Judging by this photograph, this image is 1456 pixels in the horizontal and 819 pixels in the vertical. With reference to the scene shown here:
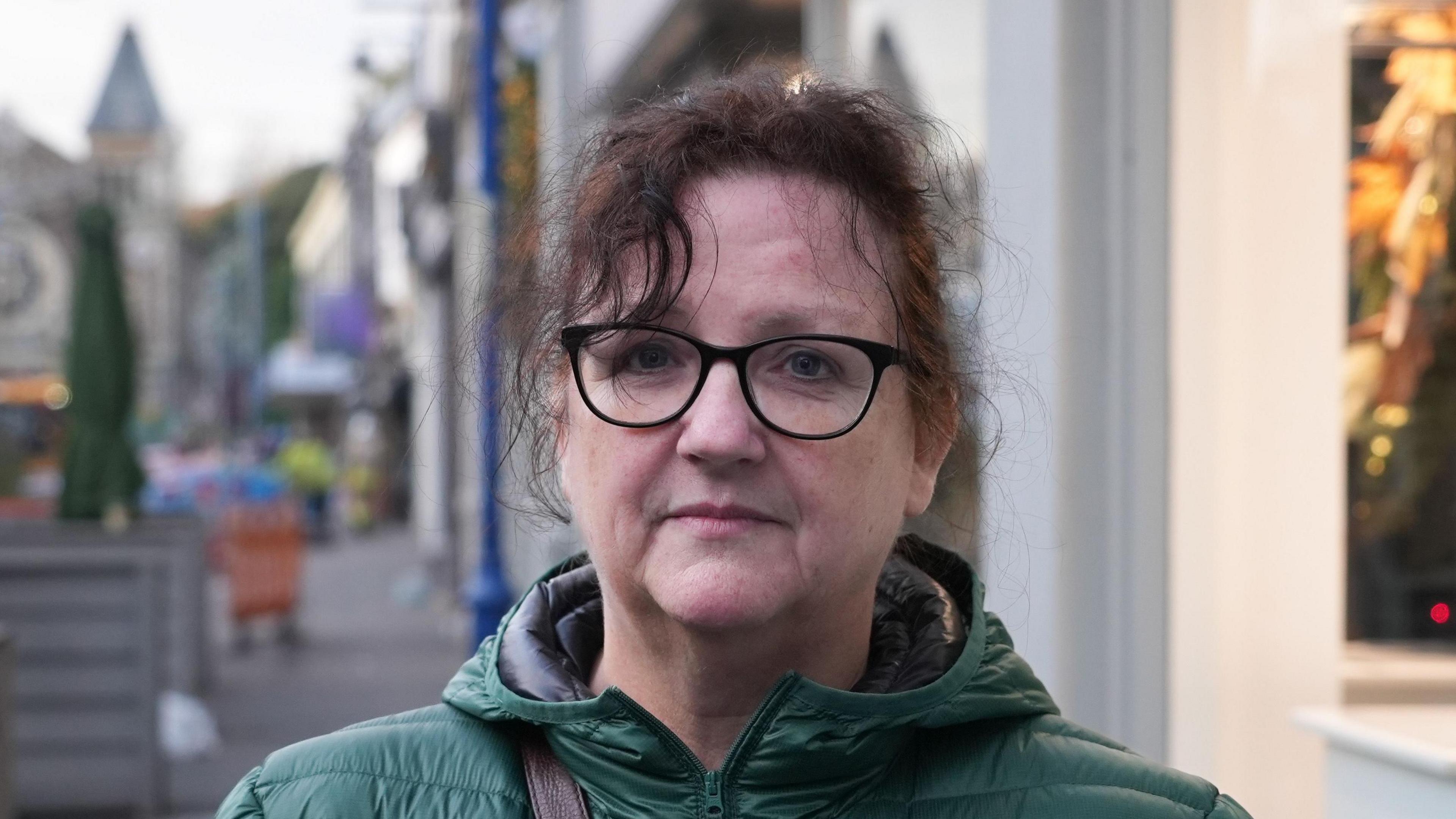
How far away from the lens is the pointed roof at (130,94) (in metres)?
13.0

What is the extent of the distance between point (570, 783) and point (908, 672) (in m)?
0.38

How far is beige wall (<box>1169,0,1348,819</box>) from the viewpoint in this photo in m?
3.21

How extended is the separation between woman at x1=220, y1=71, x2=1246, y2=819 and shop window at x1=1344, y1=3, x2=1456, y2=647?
1710 millimetres

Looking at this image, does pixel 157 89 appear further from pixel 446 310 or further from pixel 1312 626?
pixel 1312 626

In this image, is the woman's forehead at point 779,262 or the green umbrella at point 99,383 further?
the green umbrella at point 99,383

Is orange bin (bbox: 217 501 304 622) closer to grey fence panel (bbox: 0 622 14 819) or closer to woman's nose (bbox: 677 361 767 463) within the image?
grey fence panel (bbox: 0 622 14 819)

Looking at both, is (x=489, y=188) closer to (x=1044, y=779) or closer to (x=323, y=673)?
(x=323, y=673)

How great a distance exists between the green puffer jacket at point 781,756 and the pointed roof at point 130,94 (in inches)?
→ 484

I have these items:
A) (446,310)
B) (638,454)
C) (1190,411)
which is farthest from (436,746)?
(446,310)

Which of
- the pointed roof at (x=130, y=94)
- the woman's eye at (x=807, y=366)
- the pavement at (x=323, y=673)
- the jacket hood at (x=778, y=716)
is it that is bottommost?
the pavement at (x=323, y=673)

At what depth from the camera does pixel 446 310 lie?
2258cm

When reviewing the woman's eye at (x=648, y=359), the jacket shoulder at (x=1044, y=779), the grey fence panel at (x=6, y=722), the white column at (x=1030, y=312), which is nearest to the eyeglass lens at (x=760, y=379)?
the woman's eye at (x=648, y=359)

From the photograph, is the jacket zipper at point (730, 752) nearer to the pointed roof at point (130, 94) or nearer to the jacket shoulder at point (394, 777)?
the jacket shoulder at point (394, 777)

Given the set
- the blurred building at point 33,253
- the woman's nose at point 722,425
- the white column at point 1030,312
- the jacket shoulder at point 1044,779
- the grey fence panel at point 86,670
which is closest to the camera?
the woman's nose at point 722,425
